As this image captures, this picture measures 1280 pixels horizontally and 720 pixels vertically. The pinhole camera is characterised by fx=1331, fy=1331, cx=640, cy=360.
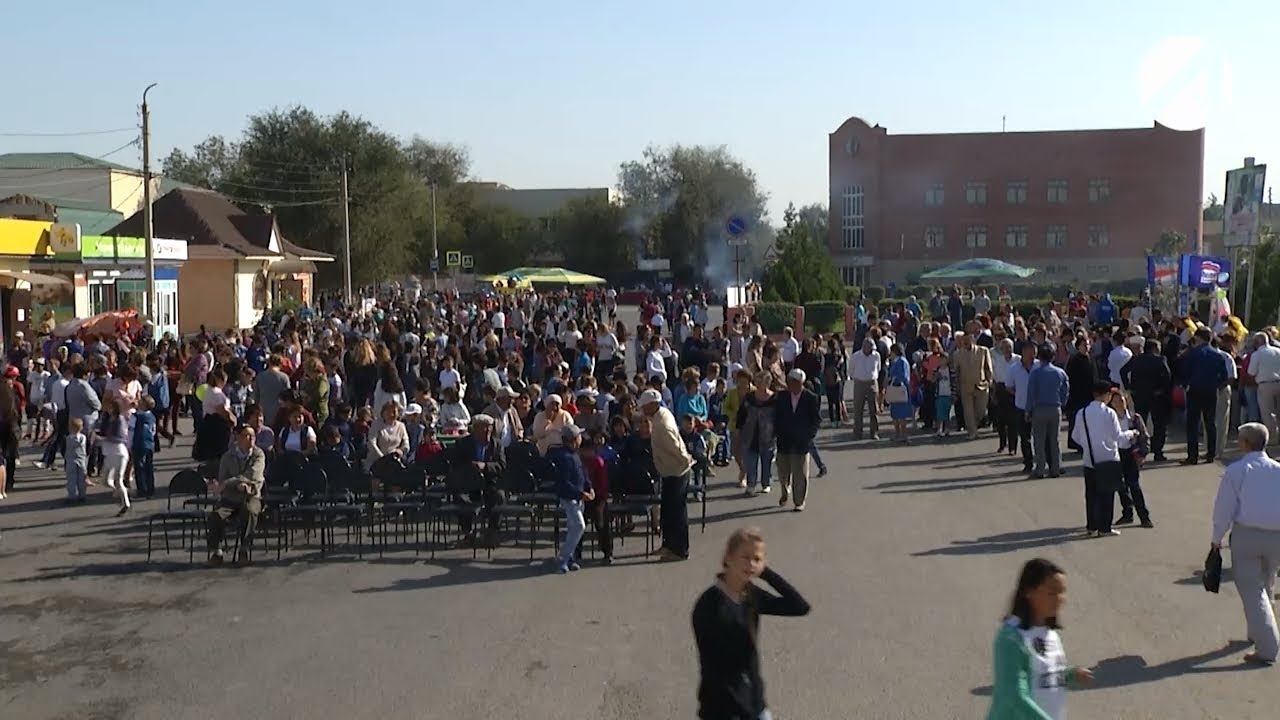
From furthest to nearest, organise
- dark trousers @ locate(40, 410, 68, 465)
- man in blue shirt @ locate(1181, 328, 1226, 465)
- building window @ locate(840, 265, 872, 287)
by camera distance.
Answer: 1. building window @ locate(840, 265, 872, 287)
2. dark trousers @ locate(40, 410, 68, 465)
3. man in blue shirt @ locate(1181, 328, 1226, 465)

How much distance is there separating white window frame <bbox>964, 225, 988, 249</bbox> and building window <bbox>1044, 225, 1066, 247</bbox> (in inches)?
157

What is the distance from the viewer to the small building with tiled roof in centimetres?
5094

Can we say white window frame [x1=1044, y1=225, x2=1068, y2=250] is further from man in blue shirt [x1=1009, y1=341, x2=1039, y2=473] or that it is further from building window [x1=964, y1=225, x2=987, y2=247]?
man in blue shirt [x1=1009, y1=341, x2=1039, y2=473]

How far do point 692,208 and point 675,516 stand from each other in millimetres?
80733

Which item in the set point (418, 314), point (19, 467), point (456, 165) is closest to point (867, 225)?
point (456, 165)

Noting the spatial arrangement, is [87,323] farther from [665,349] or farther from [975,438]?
[975,438]

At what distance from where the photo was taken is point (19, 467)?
19.5 metres

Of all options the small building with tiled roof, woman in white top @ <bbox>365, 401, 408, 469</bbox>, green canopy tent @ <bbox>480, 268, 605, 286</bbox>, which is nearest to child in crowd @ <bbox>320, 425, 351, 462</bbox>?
woman in white top @ <bbox>365, 401, 408, 469</bbox>

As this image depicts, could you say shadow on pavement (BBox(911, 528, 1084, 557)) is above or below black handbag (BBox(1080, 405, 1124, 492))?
below

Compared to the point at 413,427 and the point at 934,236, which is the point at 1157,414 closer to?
the point at 413,427

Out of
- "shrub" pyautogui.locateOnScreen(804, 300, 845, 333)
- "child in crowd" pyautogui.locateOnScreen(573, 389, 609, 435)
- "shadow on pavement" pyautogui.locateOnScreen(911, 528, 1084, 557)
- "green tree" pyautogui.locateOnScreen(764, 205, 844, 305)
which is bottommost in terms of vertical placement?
"shadow on pavement" pyautogui.locateOnScreen(911, 528, 1084, 557)

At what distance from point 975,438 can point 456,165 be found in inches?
3587

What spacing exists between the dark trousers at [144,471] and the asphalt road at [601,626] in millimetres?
1312

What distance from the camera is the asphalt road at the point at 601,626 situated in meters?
8.22
